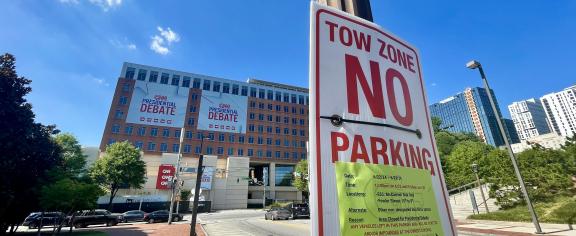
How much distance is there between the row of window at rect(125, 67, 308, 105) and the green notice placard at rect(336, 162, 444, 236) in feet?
217

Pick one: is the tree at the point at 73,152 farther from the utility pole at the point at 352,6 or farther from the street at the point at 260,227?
the utility pole at the point at 352,6

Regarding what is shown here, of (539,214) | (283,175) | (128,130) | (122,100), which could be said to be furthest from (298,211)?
(122,100)

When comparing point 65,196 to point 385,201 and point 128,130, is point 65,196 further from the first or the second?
point 128,130

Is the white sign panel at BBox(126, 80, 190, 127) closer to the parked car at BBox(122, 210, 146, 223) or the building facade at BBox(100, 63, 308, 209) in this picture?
the building facade at BBox(100, 63, 308, 209)

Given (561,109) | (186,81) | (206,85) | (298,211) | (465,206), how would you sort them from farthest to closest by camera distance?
(561,109), (206,85), (186,81), (298,211), (465,206)

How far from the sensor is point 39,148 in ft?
62.8

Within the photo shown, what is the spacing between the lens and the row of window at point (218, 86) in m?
60.5

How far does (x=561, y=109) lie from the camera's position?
152 metres

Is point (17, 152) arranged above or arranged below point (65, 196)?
above

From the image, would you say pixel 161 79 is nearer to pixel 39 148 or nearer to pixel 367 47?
pixel 39 148

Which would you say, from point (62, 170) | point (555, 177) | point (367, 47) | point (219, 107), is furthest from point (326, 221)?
point (219, 107)

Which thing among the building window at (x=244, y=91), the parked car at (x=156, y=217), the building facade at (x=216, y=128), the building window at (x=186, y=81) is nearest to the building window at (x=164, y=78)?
the building facade at (x=216, y=128)

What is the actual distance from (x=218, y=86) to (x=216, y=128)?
438 inches

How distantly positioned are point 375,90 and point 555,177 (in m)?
24.0
